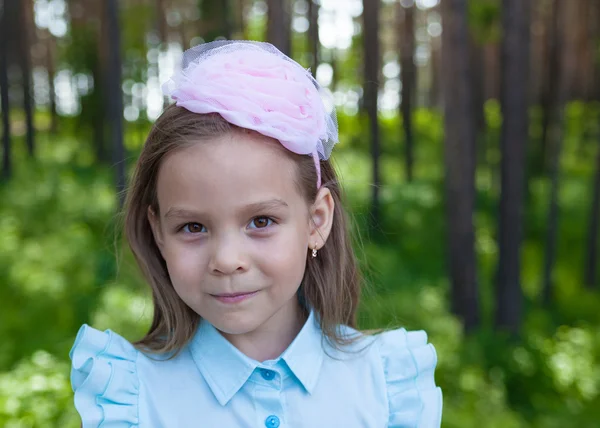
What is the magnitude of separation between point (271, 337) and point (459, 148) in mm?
5576

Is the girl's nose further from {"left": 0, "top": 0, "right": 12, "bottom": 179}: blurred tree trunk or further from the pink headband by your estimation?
{"left": 0, "top": 0, "right": 12, "bottom": 179}: blurred tree trunk

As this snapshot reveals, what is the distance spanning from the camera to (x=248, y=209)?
1.52 m

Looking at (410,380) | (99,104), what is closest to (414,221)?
(99,104)

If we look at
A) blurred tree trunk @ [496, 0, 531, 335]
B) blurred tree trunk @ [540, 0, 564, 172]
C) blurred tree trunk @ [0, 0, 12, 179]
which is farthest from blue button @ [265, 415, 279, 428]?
blurred tree trunk @ [540, 0, 564, 172]

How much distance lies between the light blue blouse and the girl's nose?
0.91ft

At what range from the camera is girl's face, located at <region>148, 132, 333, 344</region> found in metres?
1.51

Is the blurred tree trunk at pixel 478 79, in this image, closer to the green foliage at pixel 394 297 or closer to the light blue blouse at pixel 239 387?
the green foliage at pixel 394 297

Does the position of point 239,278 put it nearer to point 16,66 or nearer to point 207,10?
point 207,10

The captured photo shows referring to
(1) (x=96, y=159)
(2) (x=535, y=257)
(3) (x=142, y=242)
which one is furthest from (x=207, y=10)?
(3) (x=142, y=242)

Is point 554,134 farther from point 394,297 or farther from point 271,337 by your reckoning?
point 271,337

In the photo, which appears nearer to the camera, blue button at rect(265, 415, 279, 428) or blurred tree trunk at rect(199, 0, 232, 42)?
blue button at rect(265, 415, 279, 428)

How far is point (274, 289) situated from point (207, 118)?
16.3 inches

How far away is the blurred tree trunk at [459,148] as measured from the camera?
6.94 metres

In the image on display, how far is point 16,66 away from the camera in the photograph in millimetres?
17219
